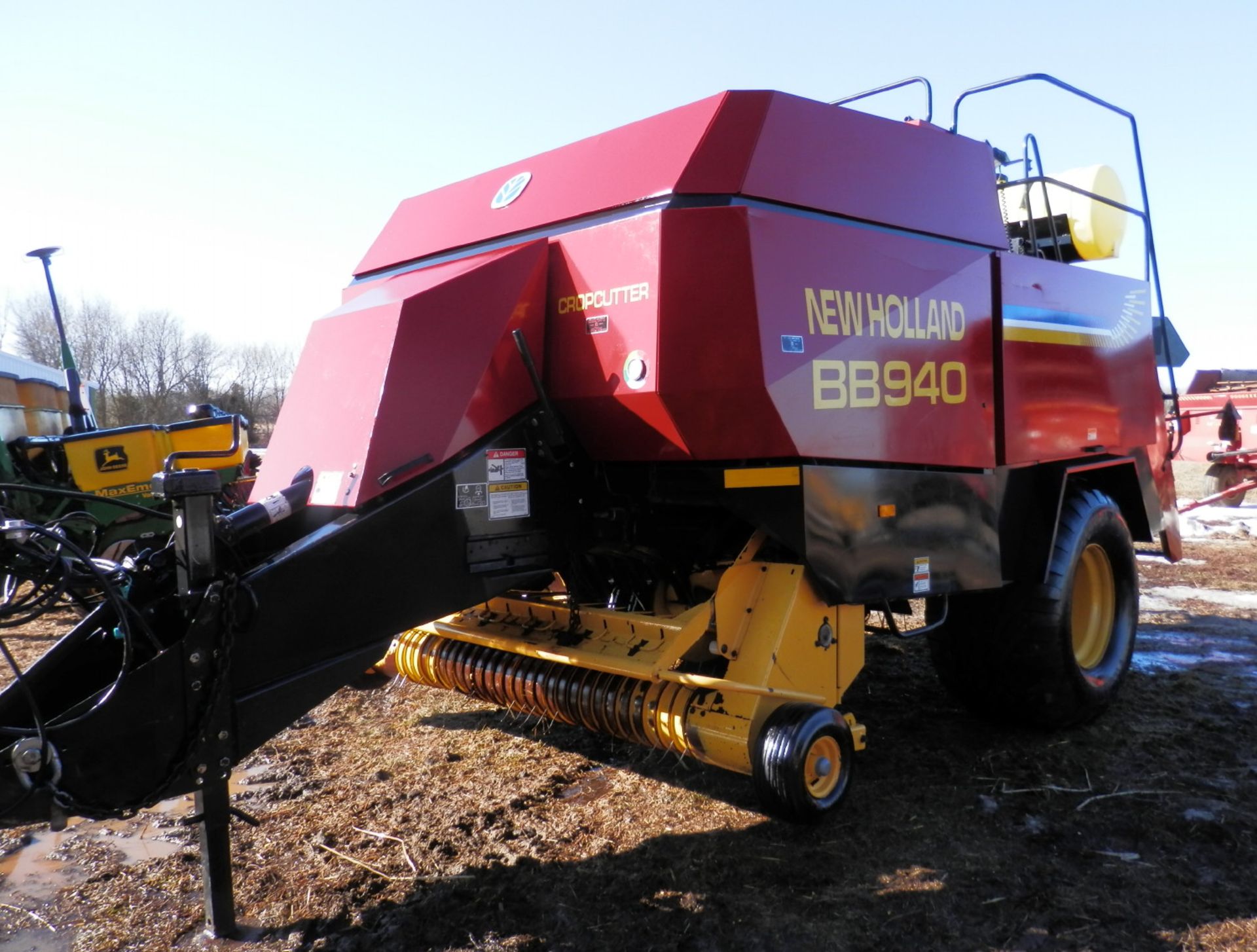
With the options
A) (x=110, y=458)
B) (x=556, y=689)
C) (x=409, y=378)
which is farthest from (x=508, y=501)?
(x=110, y=458)

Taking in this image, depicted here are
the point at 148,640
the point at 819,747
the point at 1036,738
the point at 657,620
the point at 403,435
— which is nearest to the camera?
the point at 148,640

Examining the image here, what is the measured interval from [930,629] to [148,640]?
107 inches

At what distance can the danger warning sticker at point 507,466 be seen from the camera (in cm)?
320

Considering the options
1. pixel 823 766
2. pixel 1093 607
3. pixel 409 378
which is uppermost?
pixel 409 378

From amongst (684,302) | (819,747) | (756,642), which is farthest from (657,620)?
(684,302)

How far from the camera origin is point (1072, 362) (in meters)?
4.21

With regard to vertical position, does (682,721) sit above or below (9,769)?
below

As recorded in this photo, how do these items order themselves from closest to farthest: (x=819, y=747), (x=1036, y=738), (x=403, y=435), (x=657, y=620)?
(x=403, y=435), (x=819, y=747), (x=657, y=620), (x=1036, y=738)

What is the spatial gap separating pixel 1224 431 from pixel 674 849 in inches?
441

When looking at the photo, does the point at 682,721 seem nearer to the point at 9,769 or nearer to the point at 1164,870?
the point at 1164,870

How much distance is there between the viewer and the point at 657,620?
344 cm

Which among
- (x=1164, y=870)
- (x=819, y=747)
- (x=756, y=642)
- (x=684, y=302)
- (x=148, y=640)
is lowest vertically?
(x=1164, y=870)

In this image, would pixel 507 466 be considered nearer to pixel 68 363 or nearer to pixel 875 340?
pixel 875 340

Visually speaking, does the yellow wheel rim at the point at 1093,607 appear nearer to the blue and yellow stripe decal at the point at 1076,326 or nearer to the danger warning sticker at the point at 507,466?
the blue and yellow stripe decal at the point at 1076,326
